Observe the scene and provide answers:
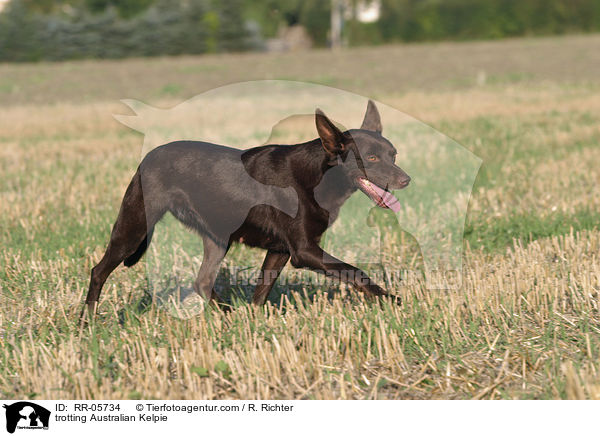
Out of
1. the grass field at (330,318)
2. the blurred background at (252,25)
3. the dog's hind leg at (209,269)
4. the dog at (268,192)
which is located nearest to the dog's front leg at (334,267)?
the dog at (268,192)

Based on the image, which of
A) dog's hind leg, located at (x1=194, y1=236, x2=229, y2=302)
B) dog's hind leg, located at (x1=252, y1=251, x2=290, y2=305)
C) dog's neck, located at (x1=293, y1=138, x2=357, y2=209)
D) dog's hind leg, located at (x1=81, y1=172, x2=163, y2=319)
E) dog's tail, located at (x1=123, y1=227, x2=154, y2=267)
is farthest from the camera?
dog's hind leg, located at (x1=194, y1=236, x2=229, y2=302)

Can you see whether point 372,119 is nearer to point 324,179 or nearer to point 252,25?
point 324,179

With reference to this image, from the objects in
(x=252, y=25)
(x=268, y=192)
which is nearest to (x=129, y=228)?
(x=268, y=192)

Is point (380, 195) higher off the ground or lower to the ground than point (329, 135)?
lower

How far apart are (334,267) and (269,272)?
712mm

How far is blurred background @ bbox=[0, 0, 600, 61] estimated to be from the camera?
56.2 metres

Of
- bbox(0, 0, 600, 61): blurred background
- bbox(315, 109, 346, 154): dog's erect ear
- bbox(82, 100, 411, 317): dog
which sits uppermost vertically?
bbox(315, 109, 346, 154): dog's erect ear

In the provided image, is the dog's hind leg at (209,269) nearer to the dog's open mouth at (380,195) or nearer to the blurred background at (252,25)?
the dog's open mouth at (380,195)

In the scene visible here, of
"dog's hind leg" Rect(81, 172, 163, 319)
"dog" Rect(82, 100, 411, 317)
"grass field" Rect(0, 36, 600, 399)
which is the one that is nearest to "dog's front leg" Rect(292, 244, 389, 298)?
"dog" Rect(82, 100, 411, 317)

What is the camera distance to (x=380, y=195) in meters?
3.89

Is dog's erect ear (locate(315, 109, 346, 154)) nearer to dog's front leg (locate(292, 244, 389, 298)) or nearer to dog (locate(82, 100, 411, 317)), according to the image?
dog (locate(82, 100, 411, 317))
